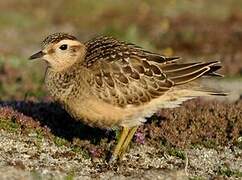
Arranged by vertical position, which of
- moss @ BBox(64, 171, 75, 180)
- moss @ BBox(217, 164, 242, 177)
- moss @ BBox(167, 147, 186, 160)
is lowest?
moss @ BBox(167, 147, 186, 160)

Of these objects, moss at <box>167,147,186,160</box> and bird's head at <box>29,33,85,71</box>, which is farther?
moss at <box>167,147,186,160</box>

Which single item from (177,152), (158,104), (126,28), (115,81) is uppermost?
(115,81)

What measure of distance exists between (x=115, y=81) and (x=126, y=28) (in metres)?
16.7

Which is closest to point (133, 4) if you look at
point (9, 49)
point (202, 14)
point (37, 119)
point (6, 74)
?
point (202, 14)

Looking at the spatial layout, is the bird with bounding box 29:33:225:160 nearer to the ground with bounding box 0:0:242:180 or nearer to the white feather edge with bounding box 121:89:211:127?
the white feather edge with bounding box 121:89:211:127

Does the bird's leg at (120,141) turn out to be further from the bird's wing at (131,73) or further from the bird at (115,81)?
the bird's wing at (131,73)

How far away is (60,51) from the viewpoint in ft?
32.7

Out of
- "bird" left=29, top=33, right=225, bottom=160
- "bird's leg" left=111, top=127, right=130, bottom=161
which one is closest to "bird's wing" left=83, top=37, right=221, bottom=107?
"bird" left=29, top=33, right=225, bottom=160

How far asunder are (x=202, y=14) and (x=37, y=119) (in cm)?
1830

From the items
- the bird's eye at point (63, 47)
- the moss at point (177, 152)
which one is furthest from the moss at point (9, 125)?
the moss at point (177, 152)

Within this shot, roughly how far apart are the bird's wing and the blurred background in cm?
677

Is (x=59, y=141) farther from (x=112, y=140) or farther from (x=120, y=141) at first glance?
(x=120, y=141)

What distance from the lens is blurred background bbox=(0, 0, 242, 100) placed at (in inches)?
746

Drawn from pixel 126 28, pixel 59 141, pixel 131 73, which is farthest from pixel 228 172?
pixel 126 28
